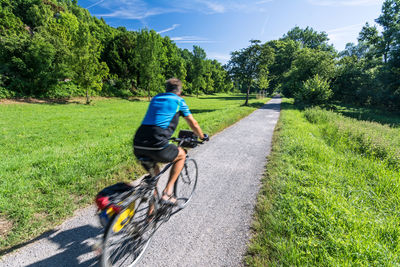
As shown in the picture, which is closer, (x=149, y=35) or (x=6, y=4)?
(x=149, y=35)

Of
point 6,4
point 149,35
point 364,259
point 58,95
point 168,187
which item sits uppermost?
point 6,4

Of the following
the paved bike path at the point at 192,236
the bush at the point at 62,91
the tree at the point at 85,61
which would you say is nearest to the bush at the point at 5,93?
the bush at the point at 62,91

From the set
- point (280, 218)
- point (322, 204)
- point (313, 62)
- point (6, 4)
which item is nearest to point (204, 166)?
point (280, 218)

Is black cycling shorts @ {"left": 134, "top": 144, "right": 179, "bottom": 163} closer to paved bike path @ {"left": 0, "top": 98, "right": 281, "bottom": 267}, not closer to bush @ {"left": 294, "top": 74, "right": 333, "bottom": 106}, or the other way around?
paved bike path @ {"left": 0, "top": 98, "right": 281, "bottom": 267}

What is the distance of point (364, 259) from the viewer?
196cm

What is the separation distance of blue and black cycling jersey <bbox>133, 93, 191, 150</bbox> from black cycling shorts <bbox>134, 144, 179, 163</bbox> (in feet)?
0.20

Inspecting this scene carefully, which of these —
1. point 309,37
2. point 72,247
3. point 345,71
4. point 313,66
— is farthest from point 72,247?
point 309,37

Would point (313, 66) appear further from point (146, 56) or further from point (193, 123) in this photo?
point (193, 123)

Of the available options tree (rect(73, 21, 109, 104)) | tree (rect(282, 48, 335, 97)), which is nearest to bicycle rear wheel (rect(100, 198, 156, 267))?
tree (rect(73, 21, 109, 104))

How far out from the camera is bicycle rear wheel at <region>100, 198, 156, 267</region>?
1.83 meters

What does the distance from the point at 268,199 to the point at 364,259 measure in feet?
4.86

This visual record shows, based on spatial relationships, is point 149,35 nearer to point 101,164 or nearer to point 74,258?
point 101,164

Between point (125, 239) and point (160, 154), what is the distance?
3.81ft

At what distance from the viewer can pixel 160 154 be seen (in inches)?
94.0
